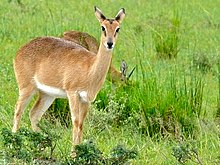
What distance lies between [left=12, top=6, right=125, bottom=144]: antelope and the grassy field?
243 mm

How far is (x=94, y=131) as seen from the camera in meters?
6.88

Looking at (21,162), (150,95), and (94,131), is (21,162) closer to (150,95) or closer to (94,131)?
(94,131)

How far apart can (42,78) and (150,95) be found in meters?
1.06

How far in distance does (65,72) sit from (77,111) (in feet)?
1.34

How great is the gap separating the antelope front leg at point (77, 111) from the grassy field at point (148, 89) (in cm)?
13

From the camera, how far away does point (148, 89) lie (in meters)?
7.25

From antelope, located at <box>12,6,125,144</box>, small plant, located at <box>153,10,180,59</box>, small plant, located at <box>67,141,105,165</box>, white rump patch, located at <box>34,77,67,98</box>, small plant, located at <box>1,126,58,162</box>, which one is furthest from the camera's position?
small plant, located at <box>153,10,180,59</box>

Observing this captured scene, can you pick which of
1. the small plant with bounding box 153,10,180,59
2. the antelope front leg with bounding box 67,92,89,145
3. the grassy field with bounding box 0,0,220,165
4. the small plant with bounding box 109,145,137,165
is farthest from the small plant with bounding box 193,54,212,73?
the small plant with bounding box 109,145,137,165

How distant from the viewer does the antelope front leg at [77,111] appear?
642 cm

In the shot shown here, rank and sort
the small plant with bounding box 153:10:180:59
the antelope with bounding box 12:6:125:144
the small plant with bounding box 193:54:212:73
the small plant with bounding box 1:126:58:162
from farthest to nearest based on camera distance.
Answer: the small plant with bounding box 153:10:180:59
the small plant with bounding box 193:54:212:73
the antelope with bounding box 12:6:125:144
the small plant with bounding box 1:126:58:162

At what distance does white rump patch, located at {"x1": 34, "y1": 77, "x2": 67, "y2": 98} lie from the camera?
263 inches

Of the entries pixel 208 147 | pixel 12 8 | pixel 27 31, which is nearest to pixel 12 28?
pixel 27 31

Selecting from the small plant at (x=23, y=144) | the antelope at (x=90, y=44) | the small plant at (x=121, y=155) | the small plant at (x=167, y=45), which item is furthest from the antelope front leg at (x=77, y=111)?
the small plant at (x=167, y=45)

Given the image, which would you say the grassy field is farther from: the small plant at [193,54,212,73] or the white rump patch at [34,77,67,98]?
the white rump patch at [34,77,67,98]
